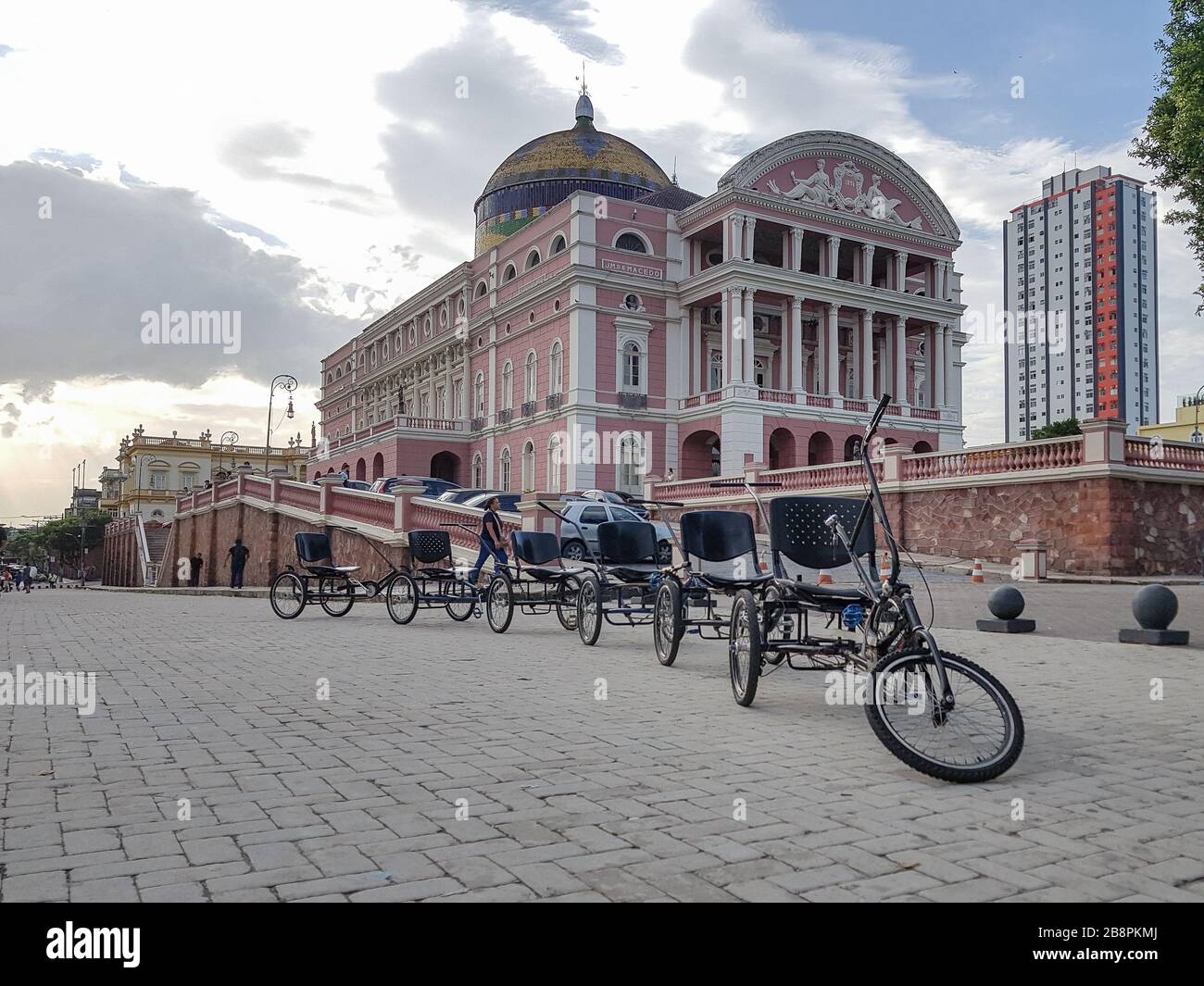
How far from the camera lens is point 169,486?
99.9m

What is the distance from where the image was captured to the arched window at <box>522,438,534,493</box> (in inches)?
1700

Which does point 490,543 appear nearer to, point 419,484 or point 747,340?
point 419,484

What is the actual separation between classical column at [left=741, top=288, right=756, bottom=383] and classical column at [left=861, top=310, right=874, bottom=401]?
6475 millimetres

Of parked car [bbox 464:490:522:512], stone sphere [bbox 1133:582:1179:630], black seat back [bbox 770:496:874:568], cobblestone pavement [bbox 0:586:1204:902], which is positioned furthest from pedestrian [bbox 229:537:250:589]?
black seat back [bbox 770:496:874:568]

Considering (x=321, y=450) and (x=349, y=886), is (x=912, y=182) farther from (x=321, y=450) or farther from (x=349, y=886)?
(x=349, y=886)

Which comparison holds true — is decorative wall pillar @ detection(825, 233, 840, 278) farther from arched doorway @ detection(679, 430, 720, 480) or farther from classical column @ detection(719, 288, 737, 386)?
arched doorway @ detection(679, 430, 720, 480)

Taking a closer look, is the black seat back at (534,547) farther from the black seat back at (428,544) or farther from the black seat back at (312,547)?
the black seat back at (312,547)

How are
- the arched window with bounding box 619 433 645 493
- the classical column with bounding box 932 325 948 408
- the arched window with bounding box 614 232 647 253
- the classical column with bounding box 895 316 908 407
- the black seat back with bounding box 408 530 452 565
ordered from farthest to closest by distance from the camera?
Result: 1. the classical column with bounding box 932 325 948 408
2. the classical column with bounding box 895 316 908 407
3. the arched window with bounding box 614 232 647 253
4. the arched window with bounding box 619 433 645 493
5. the black seat back with bounding box 408 530 452 565

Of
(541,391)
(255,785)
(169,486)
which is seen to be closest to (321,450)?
(541,391)

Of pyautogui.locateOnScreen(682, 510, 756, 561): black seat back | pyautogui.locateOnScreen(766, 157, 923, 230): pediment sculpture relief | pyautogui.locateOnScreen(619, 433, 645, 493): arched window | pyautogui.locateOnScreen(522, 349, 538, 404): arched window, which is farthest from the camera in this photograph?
pyautogui.locateOnScreen(522, 349, 538, 404): arched window

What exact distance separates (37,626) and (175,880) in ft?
42.2

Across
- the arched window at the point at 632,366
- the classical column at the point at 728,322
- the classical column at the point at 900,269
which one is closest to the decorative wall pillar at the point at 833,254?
the classical column at the point at 900,269

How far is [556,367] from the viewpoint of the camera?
4172cm

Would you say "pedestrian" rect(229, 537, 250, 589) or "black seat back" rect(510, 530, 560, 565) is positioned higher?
"black seat back" rect(510, 530, 560, 565)
